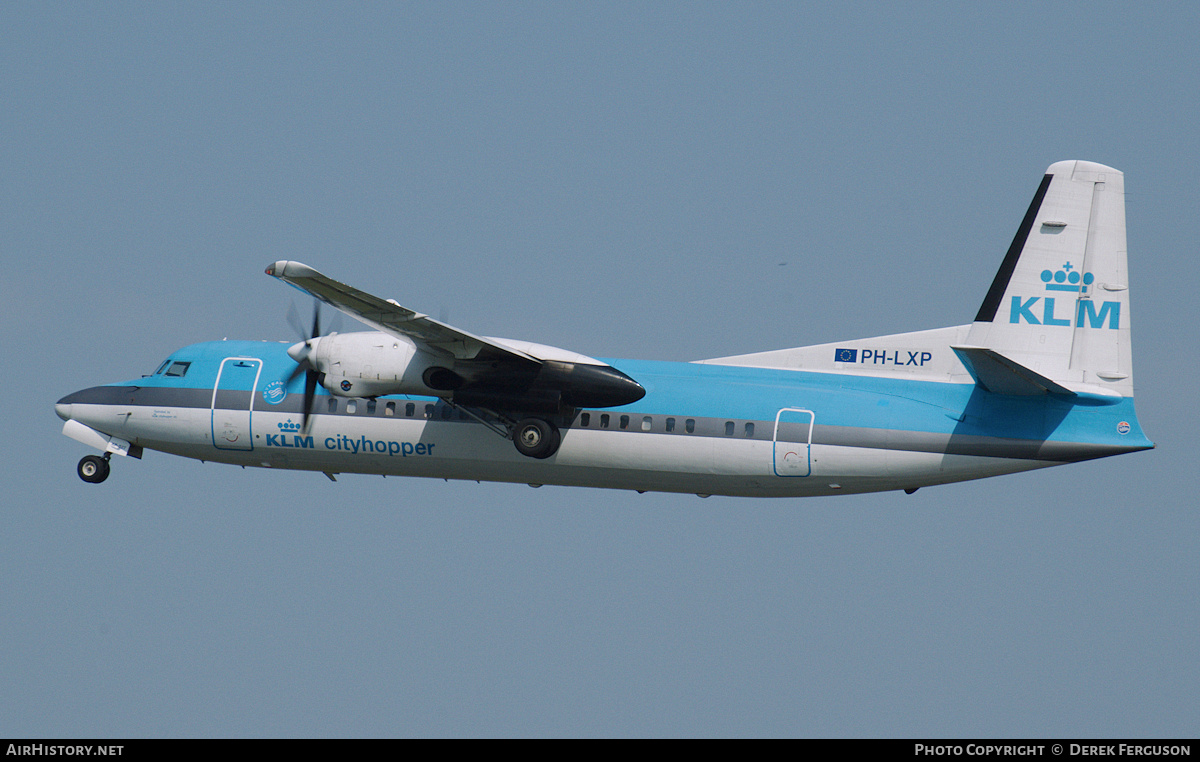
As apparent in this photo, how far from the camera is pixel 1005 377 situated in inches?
852

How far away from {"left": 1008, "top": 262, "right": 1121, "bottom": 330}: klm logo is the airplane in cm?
2

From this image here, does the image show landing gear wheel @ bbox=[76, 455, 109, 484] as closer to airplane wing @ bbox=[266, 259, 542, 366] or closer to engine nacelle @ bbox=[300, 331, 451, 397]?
engine nacelle @ bbox=[300, 331, 451, 397]

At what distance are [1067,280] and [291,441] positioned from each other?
13.9m

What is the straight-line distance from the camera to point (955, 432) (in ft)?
73.3

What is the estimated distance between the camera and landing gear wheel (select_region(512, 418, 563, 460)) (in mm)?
23406

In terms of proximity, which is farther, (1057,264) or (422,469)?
(422,469)

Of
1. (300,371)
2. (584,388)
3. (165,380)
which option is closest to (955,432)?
(584,388)

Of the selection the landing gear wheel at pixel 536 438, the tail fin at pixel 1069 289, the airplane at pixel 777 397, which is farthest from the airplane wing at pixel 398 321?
the tail fin at pixel 1069 289

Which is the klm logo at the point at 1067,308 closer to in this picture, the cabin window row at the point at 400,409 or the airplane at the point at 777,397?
the airplane at the point at 777,397

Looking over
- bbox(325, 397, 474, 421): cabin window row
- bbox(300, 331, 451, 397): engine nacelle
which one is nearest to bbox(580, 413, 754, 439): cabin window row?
bbox(325, 397, 474, 421): cabin window row
